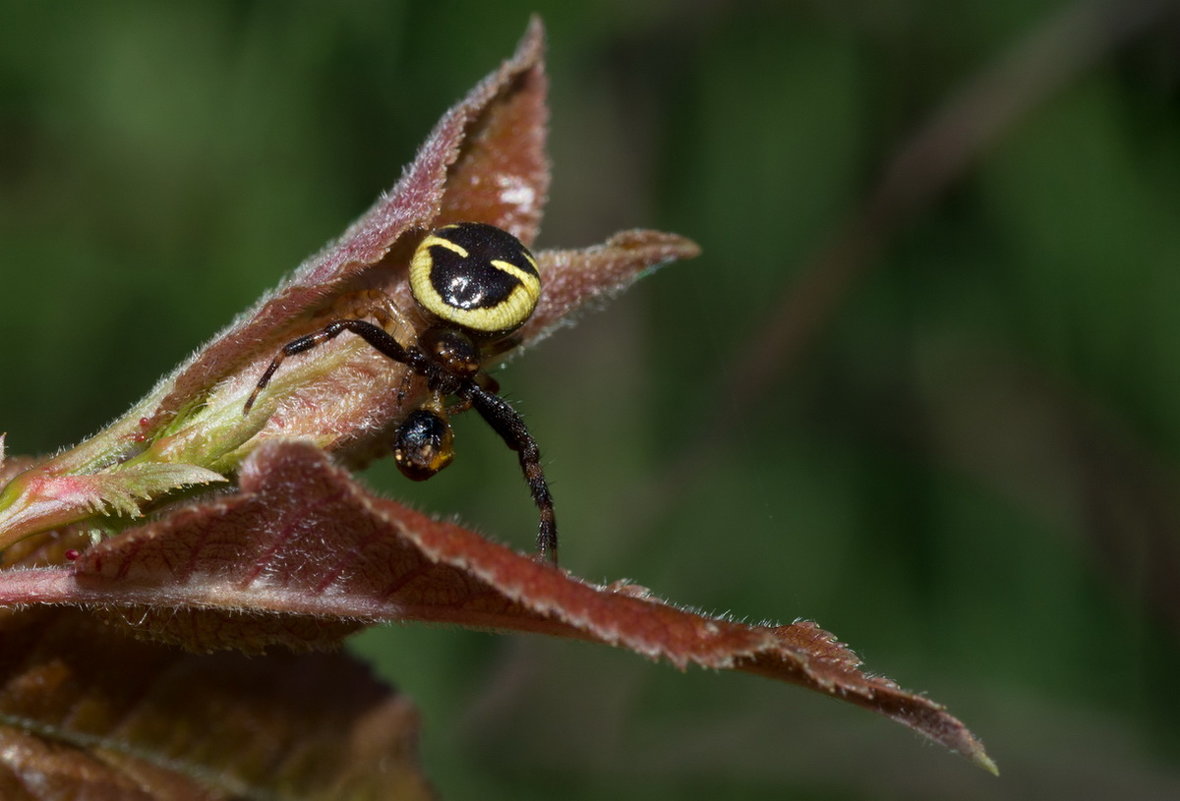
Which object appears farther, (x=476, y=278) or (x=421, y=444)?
(x=476, y=278)

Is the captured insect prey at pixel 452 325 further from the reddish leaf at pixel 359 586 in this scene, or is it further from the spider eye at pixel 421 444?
the reddish leaf at pixel 359 586

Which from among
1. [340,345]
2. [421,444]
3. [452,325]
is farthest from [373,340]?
[452,325]

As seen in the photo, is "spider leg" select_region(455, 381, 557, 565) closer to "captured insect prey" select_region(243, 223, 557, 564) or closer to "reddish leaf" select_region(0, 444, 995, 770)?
"captured insect prey" select_region(243, 223, 557, 564)

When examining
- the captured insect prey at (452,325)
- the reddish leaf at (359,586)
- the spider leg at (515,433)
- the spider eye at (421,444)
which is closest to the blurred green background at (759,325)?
the spider leg at (515,433)

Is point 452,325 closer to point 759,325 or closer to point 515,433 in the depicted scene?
point 515,433

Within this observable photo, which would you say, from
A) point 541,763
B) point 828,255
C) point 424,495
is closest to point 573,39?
point 828,255

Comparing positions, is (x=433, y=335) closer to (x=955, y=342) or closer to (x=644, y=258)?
(x=644, y=258)
